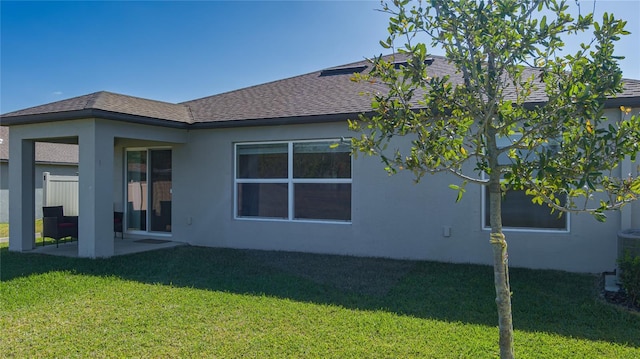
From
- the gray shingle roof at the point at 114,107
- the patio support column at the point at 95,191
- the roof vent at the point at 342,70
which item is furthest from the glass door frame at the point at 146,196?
the roof vent at the point at 342,70

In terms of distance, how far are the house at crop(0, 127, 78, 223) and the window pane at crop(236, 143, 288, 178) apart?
11.0m

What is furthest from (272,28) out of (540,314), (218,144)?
(540,314)

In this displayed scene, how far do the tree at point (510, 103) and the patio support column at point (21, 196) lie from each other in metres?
9.31

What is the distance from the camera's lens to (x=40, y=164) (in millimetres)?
18000

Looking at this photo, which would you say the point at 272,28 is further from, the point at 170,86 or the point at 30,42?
the point at 30,42

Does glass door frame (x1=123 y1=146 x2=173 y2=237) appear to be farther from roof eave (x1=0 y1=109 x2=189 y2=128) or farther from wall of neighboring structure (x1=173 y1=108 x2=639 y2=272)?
roof eave (x1=0 y1=109 x2=189 y2=128)

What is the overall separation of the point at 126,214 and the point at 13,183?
9.84ft

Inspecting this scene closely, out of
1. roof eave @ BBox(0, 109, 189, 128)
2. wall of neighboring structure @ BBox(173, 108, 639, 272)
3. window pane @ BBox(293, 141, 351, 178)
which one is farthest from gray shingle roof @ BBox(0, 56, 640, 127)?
window pane @ BBox(293, 141, 351, 178)

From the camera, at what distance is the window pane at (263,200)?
9797 mm

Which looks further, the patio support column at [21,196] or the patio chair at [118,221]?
the patio chair at [118,221]

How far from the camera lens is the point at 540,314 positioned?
529cm

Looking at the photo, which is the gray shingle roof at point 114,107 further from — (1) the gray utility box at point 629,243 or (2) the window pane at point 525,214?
(1) the gray utility box at point 629,243

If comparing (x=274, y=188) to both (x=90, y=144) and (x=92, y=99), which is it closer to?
(x=90, y=144)

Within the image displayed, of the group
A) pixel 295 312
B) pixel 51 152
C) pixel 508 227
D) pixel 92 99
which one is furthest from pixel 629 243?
pixel 51 152
